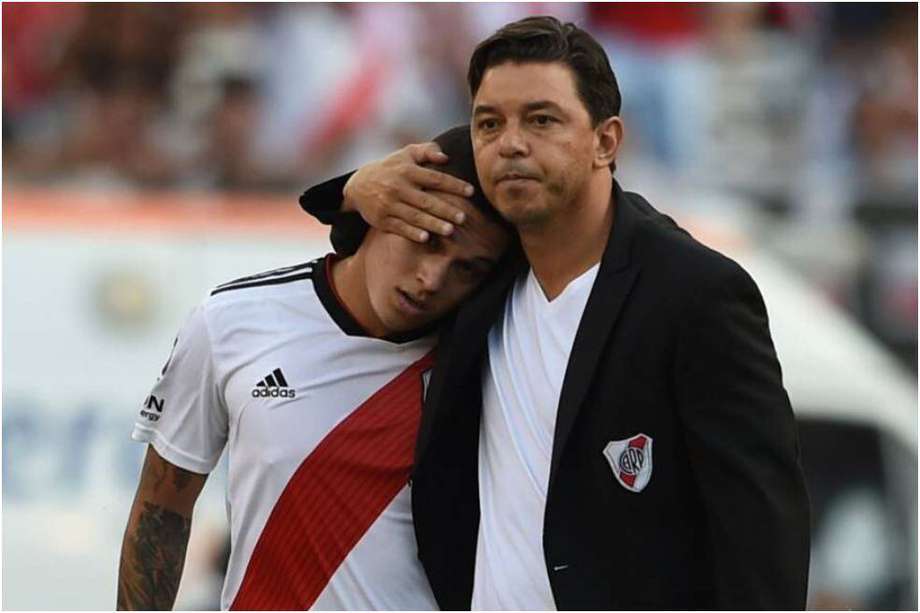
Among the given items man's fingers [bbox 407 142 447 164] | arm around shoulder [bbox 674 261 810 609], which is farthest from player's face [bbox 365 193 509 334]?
arm around shoulder [bbox 674 261 810 609]

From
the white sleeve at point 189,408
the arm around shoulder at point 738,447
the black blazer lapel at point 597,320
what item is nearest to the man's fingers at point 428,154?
the black blazer lapel at point 597,320

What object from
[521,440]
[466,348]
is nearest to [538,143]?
[466,348]

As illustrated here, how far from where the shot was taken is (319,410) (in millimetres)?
4270

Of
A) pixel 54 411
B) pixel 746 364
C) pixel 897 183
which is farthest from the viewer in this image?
pixel 897 183

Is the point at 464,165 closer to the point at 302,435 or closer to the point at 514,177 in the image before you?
the point at 514,177

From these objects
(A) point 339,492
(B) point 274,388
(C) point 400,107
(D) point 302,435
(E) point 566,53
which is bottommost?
(A) point 339,492

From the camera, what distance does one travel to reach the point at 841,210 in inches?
400

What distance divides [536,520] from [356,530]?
0.52 meters

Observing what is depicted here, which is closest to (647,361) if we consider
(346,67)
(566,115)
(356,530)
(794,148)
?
(566,115)

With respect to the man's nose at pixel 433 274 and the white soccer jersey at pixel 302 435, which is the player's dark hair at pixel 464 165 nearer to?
the man's nose at pixel 433 274

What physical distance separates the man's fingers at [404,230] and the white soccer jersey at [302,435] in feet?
0.91

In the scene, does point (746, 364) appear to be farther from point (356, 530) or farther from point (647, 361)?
point (356, 530)

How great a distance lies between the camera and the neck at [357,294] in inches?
170

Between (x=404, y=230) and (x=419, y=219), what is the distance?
4 centimetres
